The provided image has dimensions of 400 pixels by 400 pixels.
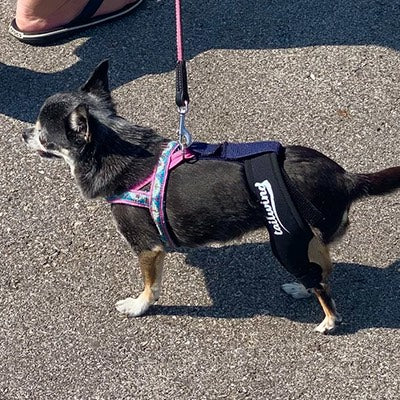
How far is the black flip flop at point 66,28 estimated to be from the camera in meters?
5.73

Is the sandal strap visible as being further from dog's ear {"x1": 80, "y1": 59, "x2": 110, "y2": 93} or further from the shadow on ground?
dog's ear {"x1": 80, "y1": 59, "x2": 110, "y2": 93}

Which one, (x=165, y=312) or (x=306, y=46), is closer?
(x=165, y=312)

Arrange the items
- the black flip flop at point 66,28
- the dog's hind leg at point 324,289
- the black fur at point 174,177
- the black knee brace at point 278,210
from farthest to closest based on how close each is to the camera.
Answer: the black flip flop at point 66,28
the dog's hind leg at point 324,289
the black fur at point 174,177
the black knee brace at point 278,210

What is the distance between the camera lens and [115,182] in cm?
388

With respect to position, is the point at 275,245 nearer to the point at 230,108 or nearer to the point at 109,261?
the point at 109,261

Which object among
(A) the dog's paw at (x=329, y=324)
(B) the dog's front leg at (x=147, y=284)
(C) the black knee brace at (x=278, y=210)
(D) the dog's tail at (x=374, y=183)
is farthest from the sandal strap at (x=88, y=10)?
(A) the dog's paw at (x=329, y=324)

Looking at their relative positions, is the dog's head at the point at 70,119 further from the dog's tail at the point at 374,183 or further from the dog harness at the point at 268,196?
the dog's tail at the point at 374,183

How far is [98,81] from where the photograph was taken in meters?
4.03

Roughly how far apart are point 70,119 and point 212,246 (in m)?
1.25

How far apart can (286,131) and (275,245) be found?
1.49 meters

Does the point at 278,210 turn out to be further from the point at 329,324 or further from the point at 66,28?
the point at 66,28

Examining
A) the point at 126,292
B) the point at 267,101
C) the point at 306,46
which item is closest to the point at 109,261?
the point at 126,292

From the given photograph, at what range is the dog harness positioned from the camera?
362cm

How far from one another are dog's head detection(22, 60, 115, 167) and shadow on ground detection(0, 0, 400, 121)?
4.91ft
